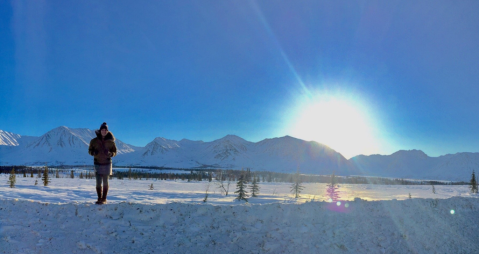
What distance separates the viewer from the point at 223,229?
28.3ft

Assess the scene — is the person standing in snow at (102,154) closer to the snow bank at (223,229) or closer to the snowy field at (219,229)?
the snowy field at (219,229)

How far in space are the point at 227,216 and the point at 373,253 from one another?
17.1 ft

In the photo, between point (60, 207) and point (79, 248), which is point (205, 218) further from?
point (60, 207)

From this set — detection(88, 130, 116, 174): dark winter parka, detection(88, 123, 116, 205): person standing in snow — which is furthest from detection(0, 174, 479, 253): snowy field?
detection(88, 130, 116, 174): dark winter parka

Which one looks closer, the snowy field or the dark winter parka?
the snowy field

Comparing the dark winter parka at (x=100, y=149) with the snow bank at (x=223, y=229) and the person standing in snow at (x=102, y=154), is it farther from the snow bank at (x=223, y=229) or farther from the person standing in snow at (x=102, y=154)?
the snow bank at (x=223, y=229)

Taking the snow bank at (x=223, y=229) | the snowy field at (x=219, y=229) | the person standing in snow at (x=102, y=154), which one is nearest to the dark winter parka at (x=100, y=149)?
the person standing in snow at (x=102, y=154)

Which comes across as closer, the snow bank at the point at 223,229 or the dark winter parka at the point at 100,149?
the snow bank at the point at 223,229

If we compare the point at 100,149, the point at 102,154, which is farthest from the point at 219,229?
the point at 100,149

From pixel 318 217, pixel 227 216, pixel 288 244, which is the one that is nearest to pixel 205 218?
pixel 227 216

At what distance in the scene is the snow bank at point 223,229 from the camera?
284 inches

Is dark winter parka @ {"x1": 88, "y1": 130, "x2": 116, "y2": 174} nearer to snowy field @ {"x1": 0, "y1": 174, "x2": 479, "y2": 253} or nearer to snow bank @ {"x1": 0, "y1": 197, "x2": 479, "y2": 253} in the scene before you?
snowy field @ {"x1": 0, "y1": 174, "x2": 479, "y2": 253}

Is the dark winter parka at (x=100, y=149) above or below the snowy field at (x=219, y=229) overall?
above

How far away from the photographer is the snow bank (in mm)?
7219
